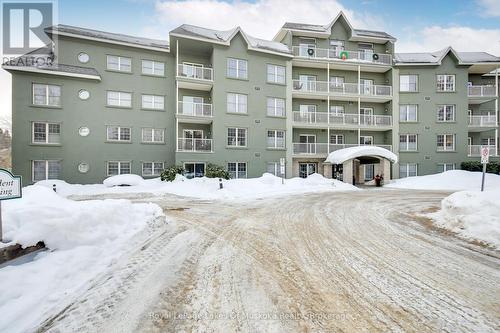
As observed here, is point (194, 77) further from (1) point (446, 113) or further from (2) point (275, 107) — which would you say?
(1) point (446, 113)

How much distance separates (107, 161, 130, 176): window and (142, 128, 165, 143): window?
2.84 metres

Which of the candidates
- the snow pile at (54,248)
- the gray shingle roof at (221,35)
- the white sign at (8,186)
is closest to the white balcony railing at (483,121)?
the gray shingle roof at (221,35)

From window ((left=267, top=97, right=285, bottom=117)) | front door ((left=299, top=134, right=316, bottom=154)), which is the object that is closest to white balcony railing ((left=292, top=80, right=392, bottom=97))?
window ((left=267, top=97, right=285, bottom=117))

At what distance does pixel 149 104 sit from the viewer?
23.0 metres

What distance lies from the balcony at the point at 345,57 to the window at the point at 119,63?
16704 millimetres

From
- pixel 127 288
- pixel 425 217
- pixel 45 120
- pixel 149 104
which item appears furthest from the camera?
pixel 149 104

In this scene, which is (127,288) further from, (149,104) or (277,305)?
(149,104)

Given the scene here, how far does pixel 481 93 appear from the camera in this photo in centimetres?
2745

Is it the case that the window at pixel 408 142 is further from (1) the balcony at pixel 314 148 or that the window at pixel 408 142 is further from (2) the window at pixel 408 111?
(1) the balcony at pixel 314 148

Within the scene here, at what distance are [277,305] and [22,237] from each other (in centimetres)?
479

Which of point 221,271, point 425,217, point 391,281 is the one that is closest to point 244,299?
point 221,271

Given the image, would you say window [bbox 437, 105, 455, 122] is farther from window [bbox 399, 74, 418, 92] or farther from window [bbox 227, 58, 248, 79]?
window [bbox 227, 58, 248, 79]

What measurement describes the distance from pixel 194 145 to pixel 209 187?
6.45 meters
